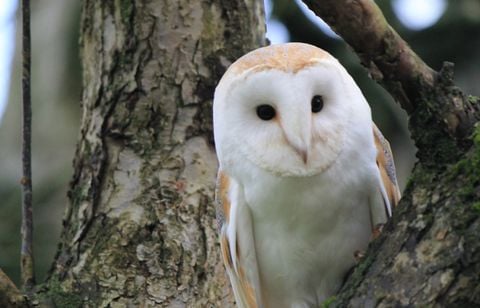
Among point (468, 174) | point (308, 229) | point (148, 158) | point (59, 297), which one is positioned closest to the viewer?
point (468, 174)

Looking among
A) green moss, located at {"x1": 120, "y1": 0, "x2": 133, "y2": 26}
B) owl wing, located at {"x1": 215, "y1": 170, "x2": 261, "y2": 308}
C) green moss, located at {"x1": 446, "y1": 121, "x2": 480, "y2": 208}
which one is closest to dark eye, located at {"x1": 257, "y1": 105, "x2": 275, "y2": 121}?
owl wing, located at {"x1": 215, "y1": 170, "x2": 261, "y2": 308}

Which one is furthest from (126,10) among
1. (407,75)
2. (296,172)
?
Answer: (407,75)

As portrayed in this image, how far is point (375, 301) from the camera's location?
1.83 metres

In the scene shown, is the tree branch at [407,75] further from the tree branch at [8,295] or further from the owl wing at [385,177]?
the tree branch at [8,295]

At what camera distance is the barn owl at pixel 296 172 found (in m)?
2.16

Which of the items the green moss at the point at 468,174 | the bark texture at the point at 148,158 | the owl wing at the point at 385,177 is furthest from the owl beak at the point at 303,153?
the bark texture at the point at 148,158

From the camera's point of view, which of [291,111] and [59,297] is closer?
[291,111]

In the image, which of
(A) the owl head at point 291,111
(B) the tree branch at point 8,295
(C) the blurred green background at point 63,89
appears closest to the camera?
(A) the owl head at point 291,111

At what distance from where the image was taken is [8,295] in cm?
225

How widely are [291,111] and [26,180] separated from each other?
933 mm

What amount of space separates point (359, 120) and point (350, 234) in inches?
13.6

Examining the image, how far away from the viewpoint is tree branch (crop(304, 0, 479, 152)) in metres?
1.82

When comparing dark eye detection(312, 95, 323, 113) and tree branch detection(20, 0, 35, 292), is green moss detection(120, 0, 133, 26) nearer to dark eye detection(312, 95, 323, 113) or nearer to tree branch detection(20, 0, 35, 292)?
tree branch detection(20, 0, 35, 292)

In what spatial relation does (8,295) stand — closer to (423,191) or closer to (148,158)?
(148,158)
